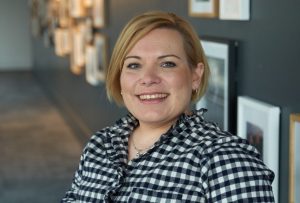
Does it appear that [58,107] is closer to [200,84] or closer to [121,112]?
[121,112]

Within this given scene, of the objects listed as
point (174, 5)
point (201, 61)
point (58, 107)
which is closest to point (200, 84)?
point (201, 61)

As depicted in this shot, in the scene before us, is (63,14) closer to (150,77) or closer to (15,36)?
(150,77)

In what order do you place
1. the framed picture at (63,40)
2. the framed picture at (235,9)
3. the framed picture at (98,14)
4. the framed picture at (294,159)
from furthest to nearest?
the framed picture at (63,40) → the framed picture at (98,14) → the framed picture at (235,9) → the framed picture at (294,159)

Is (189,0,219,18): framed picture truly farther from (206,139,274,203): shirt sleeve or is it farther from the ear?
(206,139,274,203): shirt sleeve

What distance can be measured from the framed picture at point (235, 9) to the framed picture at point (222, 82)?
0.12 m

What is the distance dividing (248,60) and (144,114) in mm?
1061

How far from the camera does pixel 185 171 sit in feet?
5.01

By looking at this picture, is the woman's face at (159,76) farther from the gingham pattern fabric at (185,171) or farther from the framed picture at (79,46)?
the framed picture at (79,46)

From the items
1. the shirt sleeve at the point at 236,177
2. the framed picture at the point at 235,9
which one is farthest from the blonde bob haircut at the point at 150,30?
the framed picture at the point at 235,9

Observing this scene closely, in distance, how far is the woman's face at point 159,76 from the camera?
168 centimetres

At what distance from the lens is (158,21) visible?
1.69m

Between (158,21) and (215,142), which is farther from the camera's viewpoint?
(158,21)

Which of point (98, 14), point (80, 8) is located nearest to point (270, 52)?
point (98, 14)

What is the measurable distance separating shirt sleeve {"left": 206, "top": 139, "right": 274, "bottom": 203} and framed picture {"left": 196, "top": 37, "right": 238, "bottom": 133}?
1.33m
